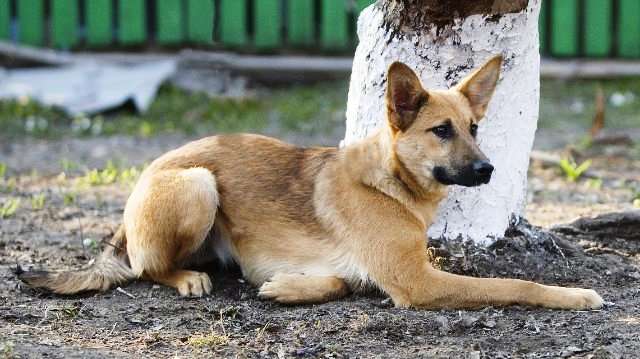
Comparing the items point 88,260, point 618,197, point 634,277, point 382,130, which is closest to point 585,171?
point 618,197

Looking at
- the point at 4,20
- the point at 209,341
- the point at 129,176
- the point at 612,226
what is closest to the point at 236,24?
the point at 4,20

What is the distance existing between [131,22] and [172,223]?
8061mm

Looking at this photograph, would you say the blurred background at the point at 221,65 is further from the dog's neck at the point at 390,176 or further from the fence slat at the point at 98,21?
the dog's neck at the point at 390,176

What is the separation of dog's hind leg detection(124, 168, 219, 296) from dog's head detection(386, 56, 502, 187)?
1.02 metres

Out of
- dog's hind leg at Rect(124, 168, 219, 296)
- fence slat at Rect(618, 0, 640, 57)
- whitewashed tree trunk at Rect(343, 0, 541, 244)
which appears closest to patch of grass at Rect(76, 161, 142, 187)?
dog's hind leg at Rect(124, 168, 219, 296)

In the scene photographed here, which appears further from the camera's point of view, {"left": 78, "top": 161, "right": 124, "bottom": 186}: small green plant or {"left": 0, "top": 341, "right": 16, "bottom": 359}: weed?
{"left": 78, "top": 161, "right": 124, "bottom": 186}: small green plant

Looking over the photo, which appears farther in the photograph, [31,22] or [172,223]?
[31,22]

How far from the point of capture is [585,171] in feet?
28.7

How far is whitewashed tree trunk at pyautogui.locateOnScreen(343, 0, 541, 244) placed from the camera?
5.79 meters

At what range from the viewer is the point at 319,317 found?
5160 mm

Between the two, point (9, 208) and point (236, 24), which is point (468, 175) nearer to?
Answer: point (9, 208)

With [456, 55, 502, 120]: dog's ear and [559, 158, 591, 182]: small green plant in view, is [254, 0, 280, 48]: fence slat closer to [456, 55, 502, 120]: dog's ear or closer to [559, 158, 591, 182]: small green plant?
[559, 158, 591, 182]: small green plant

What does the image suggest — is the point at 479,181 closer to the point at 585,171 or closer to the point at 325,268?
the point at 325,268

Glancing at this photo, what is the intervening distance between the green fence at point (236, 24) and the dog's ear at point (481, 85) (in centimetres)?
770
